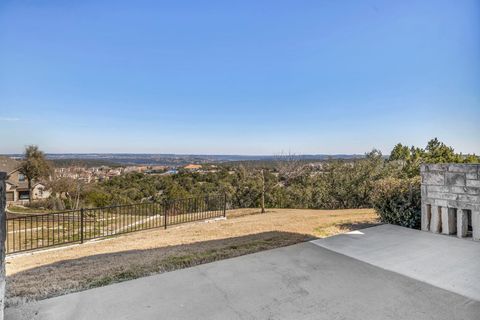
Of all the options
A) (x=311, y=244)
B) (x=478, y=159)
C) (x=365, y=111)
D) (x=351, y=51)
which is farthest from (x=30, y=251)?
(x=478, y=159)

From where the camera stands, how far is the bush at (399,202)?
15.8 feet

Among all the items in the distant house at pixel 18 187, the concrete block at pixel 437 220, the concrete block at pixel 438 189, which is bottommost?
the distant house at pixel 18 187

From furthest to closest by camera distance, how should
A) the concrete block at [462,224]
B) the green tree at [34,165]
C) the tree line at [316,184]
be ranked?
the green tree at [34,165]
the tree line at [316,184]
the concrete block at [462,224]

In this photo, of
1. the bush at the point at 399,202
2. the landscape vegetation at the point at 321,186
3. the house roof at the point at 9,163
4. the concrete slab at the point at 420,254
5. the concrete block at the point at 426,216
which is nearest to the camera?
the concrete slab at the point at 420,254

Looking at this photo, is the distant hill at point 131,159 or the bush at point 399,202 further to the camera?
the distant hill at point 131,159

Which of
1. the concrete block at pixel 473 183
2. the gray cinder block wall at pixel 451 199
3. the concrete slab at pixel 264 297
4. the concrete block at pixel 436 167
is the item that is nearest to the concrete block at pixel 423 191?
the gray cinder block wall at pixel 451 199

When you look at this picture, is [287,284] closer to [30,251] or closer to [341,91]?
[30,251]

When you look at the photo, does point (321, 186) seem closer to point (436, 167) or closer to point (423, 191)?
point (423, 191)

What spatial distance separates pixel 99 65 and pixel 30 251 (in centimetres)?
636

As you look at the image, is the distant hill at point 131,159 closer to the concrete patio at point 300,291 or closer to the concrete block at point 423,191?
the concrete block at point 423,191

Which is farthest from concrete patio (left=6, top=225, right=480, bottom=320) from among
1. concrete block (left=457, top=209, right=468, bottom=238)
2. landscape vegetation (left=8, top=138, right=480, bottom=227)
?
landscape vegetation (left=8, top=138, right=480, bottom=227)

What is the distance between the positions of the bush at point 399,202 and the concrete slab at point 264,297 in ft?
8.12

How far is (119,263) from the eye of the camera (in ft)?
12.0

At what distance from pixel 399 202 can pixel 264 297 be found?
3957mm
